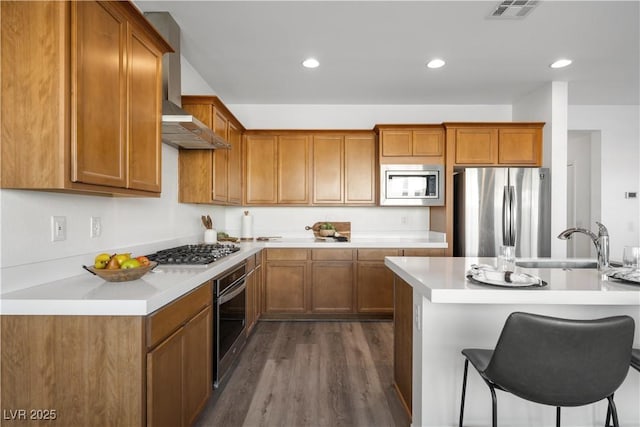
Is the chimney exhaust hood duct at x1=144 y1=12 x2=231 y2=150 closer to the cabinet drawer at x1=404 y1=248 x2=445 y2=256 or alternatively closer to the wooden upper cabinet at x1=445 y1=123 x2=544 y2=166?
the cabinet drawer at x1=404 y1=248 x2=445 y2=256

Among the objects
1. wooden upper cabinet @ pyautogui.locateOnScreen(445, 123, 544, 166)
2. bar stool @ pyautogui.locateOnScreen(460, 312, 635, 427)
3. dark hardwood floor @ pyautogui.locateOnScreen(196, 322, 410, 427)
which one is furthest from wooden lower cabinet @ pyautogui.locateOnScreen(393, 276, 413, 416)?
wooden upper cabinet @ pyautogui.locateOnScreen(445, 123, 544, 166)

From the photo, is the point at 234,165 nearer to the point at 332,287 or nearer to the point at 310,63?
the point at 310,63

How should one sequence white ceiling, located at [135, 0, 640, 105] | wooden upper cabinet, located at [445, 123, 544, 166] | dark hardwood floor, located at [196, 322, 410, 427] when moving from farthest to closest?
1. wooden upper cabinet, located at [445, 123, 544, 166]
2. white ceiling, located at [135, 0, 640, 105]
3. dark hardwood floor, located at [196, 322, 410, 427]

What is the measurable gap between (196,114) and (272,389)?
2.27m

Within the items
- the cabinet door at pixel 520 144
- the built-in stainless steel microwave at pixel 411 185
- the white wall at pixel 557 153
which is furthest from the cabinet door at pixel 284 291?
the white wall at pixel 557 153

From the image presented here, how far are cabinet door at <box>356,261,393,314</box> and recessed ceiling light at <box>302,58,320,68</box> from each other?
2121 mm

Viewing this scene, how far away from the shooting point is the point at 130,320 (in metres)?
1.30

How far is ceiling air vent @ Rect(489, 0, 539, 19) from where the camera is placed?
230cm

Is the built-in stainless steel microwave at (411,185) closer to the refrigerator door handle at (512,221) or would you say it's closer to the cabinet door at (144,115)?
the refrigerator door handle at (512,221)

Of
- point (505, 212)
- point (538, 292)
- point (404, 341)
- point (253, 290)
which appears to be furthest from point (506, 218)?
point (253, 290)

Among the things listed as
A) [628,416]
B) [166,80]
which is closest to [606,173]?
[628,416]

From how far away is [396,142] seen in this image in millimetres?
4016

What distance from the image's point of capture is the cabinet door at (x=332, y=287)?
380cm

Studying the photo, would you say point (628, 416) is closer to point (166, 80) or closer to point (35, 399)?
point (35, 399)
